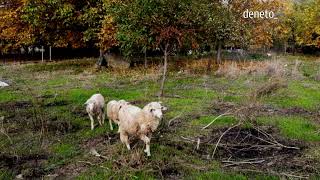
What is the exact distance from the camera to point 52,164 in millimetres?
9758

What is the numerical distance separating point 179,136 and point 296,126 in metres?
3.85

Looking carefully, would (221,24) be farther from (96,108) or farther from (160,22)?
(96,108)

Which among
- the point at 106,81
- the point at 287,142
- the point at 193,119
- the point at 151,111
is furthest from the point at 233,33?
the point at 151,111

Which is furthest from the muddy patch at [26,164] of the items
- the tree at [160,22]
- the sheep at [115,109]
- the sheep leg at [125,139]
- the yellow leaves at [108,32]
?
the yellow leaves at [108,32]

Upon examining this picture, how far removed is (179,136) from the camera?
11.7 metres

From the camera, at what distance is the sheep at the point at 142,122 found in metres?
9.68

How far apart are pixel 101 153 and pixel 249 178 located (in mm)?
3591

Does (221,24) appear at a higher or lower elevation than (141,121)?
higher

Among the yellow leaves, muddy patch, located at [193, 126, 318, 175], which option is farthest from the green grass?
the yellow leaves

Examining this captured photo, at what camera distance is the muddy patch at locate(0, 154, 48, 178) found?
919 cm

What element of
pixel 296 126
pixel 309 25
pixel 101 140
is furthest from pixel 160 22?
pixel 309 25

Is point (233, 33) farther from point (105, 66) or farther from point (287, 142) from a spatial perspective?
point (287, 142)

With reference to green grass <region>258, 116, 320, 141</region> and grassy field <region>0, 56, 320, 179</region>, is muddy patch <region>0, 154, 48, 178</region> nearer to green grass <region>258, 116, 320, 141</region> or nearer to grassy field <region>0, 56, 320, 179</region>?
grassy field <region>0, 56, 320, 179</region>

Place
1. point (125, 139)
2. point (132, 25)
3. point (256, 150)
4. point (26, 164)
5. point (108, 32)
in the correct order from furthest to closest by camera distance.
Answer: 1. point (108, 32)
2. point (132, 25)
3. point (256, 150)
4. point (125, 139)
5. point (26, 164)
